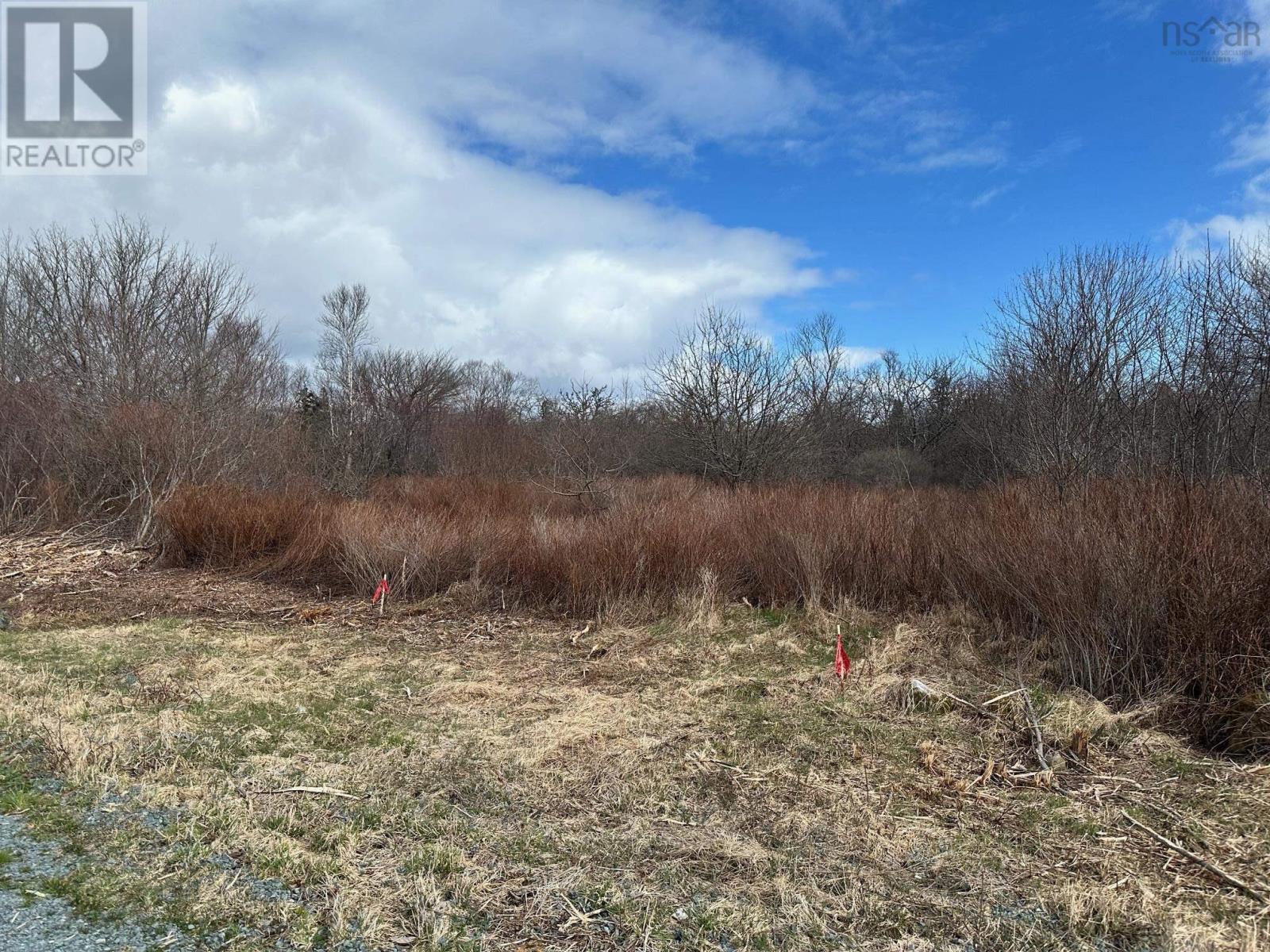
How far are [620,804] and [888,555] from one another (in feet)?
17.4

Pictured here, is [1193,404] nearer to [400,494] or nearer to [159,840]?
A: [159,840]

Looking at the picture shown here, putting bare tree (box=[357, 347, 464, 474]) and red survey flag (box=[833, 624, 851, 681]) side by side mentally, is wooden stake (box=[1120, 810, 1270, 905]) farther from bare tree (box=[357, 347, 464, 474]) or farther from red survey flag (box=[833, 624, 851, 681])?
bare tree (box=[357, 347, 464, 474])

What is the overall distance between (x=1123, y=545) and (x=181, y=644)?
7.48 m

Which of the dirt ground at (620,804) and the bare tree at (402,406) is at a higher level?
the bare tree at (402,406)

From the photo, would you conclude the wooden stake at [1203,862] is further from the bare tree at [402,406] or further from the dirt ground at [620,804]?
the bare tree at [402,406]

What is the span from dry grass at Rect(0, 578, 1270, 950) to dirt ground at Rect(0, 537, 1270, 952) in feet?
0.05

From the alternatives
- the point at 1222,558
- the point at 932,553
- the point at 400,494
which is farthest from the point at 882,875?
the point at 400,494

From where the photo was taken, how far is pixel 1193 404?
384 inches

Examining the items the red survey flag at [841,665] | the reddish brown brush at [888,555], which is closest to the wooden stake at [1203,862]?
the reddish brown brush at [888,555]

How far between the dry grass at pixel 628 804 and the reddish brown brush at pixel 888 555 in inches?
25.8

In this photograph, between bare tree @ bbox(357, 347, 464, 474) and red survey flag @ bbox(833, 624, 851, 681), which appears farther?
bare tree @ bbox(357, 347, 464, 474)

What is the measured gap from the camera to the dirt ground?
2.49 metres

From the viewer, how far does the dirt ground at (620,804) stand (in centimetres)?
249

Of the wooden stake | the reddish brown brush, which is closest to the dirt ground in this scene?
the wooden stake
